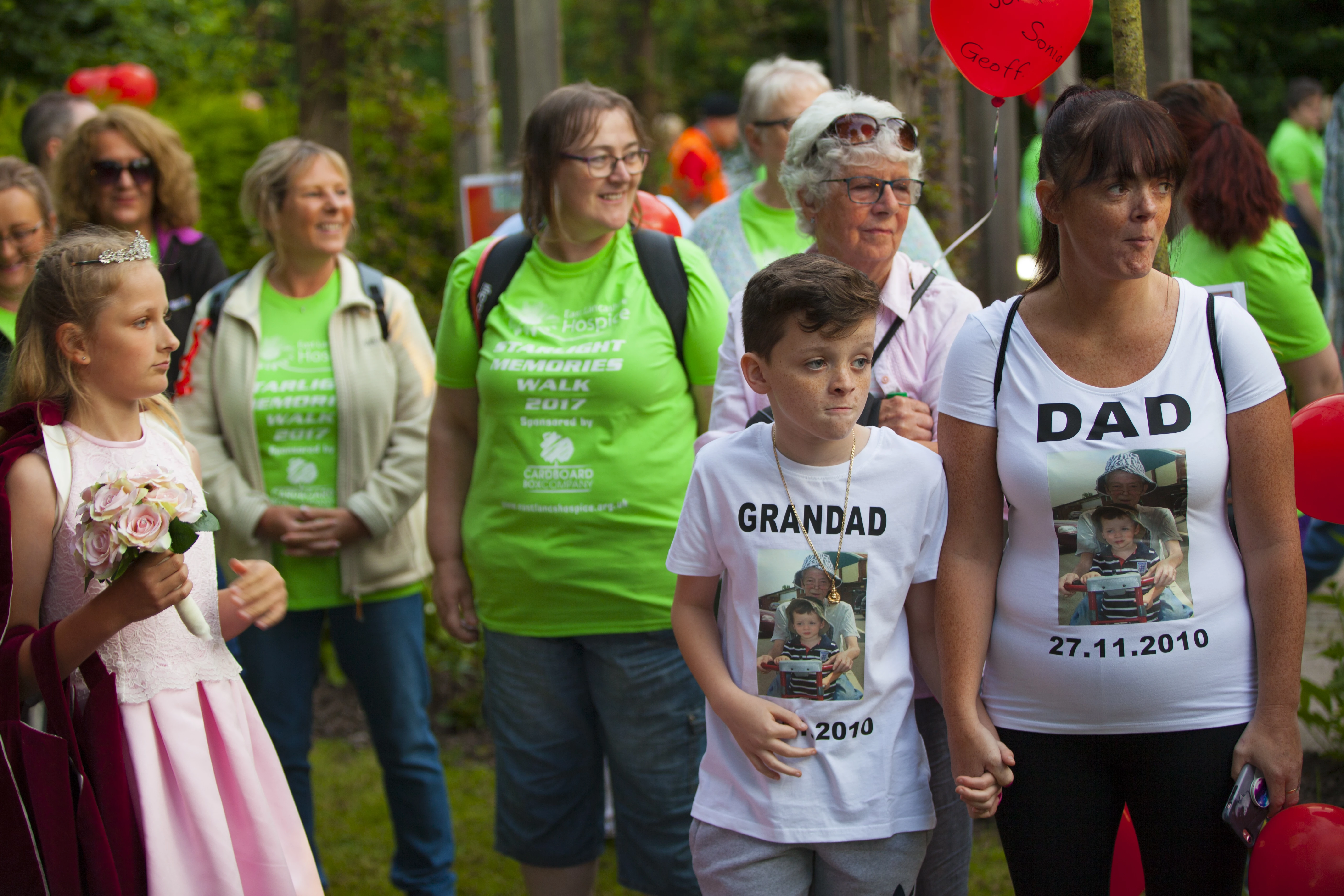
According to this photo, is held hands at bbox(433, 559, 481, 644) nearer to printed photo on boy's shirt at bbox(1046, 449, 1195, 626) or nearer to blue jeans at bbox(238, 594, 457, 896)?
blue jeans at bbox(238, 594, 457, 896)

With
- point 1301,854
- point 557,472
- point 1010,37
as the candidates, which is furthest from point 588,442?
point 1301,854

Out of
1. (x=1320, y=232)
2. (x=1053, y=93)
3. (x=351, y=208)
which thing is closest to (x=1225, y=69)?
(x=1320, y=232)

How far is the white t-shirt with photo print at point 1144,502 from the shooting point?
210 cm

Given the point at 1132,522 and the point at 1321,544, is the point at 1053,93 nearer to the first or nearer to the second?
the point at 1321,544

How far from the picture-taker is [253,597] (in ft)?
8.70

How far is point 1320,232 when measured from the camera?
8258mm

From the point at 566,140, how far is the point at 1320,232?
22.5ft

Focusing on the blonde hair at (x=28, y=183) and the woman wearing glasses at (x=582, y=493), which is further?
the blonde hair at (x=28, y=183)

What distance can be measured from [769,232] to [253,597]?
6.90 feet

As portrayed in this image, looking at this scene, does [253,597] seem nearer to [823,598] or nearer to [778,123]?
[823,598]

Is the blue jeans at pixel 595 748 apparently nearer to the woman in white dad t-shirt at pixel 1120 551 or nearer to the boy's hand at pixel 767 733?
the boy's hand at pixel 767 733

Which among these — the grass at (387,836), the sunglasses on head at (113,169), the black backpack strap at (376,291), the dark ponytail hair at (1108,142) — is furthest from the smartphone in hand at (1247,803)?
the sunglasses on head at (113,169)

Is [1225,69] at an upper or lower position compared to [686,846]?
upper

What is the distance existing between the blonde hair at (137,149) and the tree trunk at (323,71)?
224 cm
